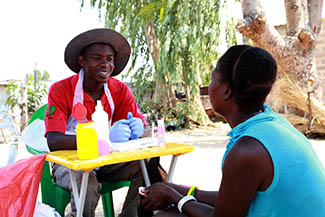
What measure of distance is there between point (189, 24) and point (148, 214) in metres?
8.41

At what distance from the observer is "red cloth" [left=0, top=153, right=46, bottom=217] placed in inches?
70.9

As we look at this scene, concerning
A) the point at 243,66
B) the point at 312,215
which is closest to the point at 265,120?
the point at 243,66

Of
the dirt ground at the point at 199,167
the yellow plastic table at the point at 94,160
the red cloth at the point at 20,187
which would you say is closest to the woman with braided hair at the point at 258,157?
the yellow plastic table at the point at 94,160

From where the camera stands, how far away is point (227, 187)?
3.48 feet

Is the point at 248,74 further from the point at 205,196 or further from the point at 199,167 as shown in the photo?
the point at 199,167

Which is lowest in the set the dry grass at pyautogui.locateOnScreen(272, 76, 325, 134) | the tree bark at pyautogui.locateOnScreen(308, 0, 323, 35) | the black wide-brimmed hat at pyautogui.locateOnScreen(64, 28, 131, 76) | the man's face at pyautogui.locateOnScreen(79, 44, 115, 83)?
the dry grass at pyautogui.locateOnScreen(272, 76, 325, 134)

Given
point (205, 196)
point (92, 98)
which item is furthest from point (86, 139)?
point (92, 98)

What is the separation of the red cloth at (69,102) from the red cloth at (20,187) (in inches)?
11.3

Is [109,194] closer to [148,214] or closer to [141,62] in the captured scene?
[148,214]

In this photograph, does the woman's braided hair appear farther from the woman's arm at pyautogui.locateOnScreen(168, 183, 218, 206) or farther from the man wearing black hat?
the man wearing black hat

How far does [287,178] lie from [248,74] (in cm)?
36

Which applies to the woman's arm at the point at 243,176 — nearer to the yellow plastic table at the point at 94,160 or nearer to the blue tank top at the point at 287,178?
the blue tank top at the point at 287,178

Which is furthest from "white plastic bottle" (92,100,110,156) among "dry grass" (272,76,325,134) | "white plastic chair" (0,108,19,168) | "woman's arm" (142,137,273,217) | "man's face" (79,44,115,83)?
"dry grass" (272,76,325,134)

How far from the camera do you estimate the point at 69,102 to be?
2.32 m
